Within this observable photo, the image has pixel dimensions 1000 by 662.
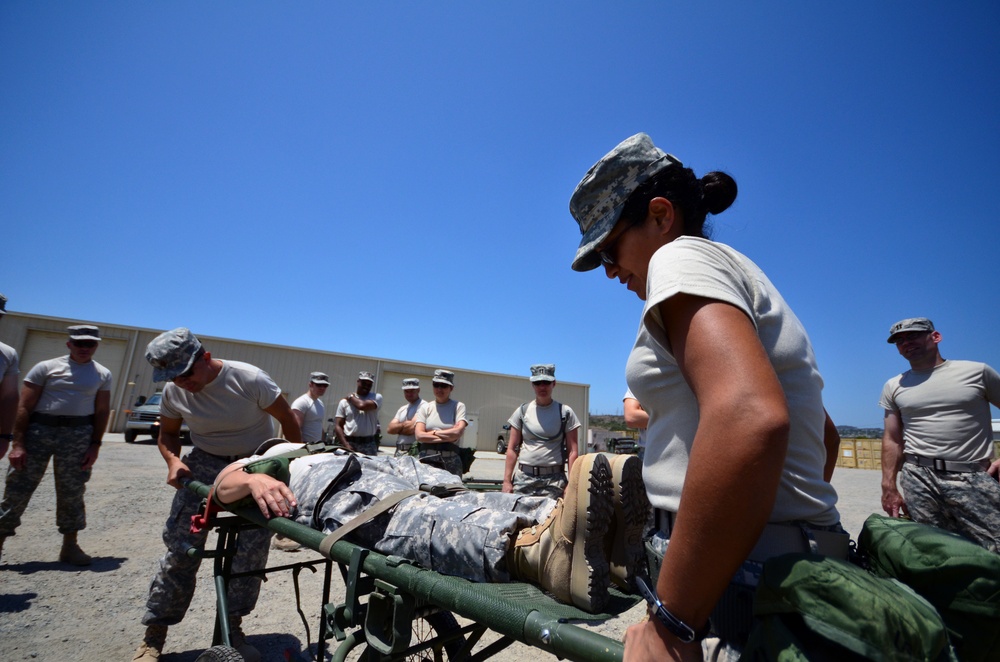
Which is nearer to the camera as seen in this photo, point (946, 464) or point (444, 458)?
point (946, 464)

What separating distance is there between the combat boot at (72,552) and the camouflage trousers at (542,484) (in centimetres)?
374

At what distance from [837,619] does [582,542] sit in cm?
81

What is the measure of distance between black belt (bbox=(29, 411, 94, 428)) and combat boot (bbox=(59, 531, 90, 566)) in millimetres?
917

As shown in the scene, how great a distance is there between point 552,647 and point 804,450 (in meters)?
0.65

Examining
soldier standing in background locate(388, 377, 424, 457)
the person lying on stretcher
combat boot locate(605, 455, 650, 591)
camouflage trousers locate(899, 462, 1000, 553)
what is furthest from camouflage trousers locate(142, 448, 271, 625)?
camouflage trousers locate(899, 462, 1000, 553)

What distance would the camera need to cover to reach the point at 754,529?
2.27 ft

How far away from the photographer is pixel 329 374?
2098 centimetres

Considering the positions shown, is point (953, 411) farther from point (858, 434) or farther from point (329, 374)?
point (858, 434)

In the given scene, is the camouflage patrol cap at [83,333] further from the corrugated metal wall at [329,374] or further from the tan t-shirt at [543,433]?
the corrugated metal wall at [329,374]

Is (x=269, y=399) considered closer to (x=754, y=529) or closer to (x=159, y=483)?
(x=754, y=529)

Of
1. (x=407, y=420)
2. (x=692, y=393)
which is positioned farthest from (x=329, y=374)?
(x=692, y=393)

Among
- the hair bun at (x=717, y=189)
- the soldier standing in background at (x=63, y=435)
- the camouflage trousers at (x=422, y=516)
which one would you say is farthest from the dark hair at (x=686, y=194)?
the soldier standing in background at (x=63, y=435)

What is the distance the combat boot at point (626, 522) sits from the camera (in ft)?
4.49

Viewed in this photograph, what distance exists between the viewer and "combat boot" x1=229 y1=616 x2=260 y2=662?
9.00 ft
